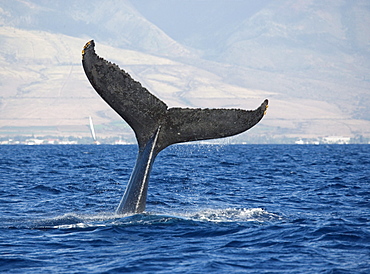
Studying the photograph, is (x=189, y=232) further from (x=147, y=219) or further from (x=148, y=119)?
(x=148, y=119)

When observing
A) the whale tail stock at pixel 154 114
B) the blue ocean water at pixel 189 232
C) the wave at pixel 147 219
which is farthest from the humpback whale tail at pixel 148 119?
the blue ocean water at pixel 189 232

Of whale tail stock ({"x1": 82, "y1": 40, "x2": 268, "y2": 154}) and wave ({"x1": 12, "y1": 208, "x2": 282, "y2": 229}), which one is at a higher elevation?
whale tail stock ({"x1": 82, "y1": 40, "x2": 268, "y2": 154})

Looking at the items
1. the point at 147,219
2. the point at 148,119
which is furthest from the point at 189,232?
the point at 148,119

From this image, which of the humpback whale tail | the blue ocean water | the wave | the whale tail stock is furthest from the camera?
the wave

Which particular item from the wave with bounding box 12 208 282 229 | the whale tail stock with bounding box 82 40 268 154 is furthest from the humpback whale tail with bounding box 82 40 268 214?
the wave with bounding box 12 208 282 229

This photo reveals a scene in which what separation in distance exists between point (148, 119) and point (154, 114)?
0.43ft

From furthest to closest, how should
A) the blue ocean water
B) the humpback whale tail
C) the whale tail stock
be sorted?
the humpback whale tail
the whale tail stock
the blue ocean water

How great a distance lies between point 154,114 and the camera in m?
10.6

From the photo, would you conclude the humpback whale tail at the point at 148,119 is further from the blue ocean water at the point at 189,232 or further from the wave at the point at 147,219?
the blue ocean water at the point at 189,232

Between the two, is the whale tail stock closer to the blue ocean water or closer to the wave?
the wave

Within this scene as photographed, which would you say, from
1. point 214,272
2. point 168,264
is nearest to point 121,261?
point 168,264

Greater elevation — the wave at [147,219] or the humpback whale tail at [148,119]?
the humpback whale tail at [148,119]

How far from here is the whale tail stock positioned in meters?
9.48

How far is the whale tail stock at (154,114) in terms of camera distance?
31.1 ft
